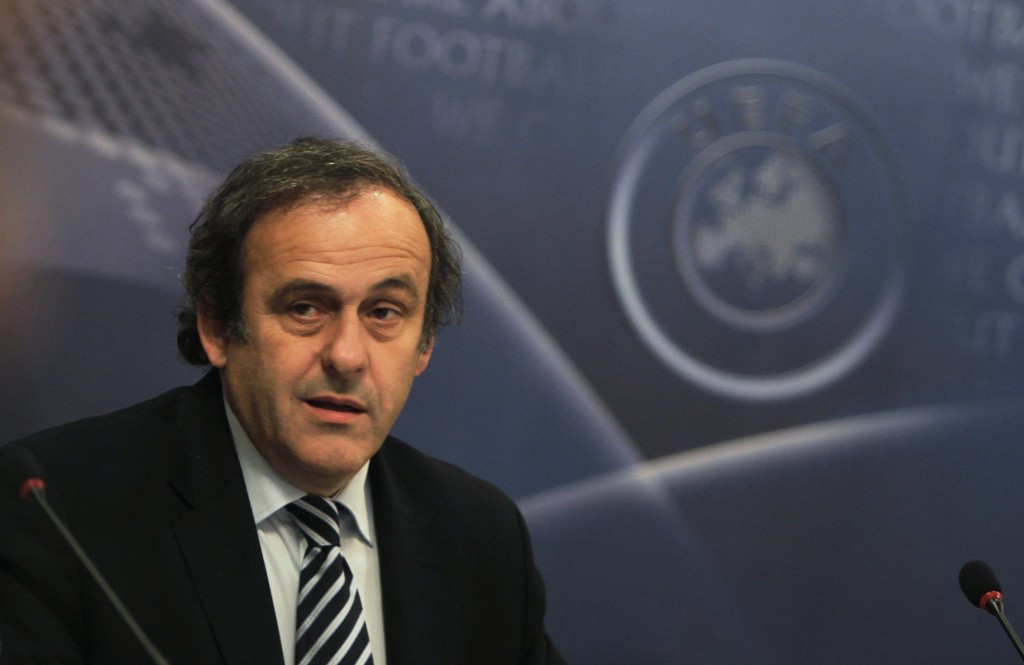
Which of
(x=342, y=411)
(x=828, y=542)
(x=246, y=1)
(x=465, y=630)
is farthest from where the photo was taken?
(x=828, y=542)

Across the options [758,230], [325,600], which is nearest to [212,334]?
[325,600]

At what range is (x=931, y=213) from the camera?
320cm

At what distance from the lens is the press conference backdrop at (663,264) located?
2623 millimetres

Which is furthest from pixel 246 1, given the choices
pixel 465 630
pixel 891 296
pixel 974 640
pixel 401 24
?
pixel 974 640

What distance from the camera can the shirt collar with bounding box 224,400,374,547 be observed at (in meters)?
2.00

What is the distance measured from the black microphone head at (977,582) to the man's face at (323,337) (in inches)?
39.4

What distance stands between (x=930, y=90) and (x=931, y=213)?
34 centimetres

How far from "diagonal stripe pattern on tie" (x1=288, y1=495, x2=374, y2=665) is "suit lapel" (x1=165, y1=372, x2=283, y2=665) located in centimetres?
7

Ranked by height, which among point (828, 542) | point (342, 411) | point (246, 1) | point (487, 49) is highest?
point (246, 1)

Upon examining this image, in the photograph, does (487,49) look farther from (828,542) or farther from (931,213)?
(828,542)

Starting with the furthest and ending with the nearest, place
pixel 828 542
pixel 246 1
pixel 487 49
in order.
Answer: pixel 828 542 → pixel 487 49 → pixel 246 1

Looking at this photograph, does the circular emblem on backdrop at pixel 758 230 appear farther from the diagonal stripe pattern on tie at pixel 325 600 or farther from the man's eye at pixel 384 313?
the diagonal stripe pattern on tie at pixel 325 600

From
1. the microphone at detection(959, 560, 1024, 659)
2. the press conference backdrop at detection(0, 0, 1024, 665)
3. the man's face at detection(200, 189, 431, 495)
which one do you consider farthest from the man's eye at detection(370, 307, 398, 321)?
the microphone at detection(959, 560, 1024, 659)

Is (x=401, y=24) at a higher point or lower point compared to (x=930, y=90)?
higher
